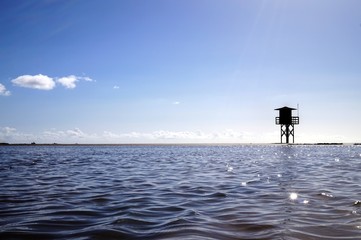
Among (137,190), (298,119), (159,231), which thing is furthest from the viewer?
(298,119)

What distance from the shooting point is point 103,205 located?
755 centimetres

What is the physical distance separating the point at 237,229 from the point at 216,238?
27.7 inches

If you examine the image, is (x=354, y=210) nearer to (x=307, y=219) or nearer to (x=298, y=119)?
(x=307, y=219)

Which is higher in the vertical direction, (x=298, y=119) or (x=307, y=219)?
(x=298, y=119)

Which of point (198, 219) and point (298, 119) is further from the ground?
point (298, 119)

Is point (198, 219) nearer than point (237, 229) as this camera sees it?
No

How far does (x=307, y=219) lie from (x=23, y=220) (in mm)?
5449

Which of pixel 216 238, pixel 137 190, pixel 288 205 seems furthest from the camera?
pixel 137 190

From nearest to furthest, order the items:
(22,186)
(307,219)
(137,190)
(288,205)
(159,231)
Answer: (159,231) → (307,219) → (288,205) → (137,190) → (22,186)

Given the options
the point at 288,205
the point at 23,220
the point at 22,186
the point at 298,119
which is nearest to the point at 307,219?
the point at 288,205

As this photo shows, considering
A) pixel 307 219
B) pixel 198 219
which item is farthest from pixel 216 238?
pixel 307 219

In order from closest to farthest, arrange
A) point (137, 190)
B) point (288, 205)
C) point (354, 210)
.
Result: 1. point (354, 210)
2. point (288, 205)
3. point (137, 190)

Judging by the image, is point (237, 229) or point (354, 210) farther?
point (354, 210)

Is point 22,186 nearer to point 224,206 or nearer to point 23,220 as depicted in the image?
point 23,220
